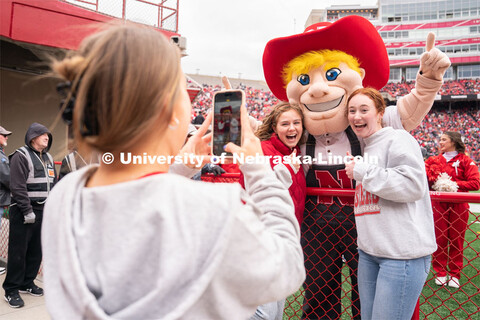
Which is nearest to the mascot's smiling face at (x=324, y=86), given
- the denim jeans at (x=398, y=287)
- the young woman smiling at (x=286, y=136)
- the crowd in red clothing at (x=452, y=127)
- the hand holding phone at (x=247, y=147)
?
the young woman smiling at (x=286, y=136)

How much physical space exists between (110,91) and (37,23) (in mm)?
7696

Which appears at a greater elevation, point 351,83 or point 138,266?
point 351,83

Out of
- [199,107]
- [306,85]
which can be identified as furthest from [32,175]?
[199,107]

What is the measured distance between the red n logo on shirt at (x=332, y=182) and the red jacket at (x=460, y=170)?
2773 mm

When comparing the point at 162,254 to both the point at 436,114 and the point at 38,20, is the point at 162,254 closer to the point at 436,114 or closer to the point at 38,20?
the point at 38,20

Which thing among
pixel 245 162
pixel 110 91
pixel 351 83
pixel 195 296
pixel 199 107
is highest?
pixel 199 107

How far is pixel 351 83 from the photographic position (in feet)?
8.30

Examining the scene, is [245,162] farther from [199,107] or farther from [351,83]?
[199,107]

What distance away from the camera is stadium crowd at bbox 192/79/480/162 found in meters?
31.0

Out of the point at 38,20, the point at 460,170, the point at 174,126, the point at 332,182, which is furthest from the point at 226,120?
the point at 38,20

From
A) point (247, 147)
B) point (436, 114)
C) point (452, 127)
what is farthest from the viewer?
point (436, 114)

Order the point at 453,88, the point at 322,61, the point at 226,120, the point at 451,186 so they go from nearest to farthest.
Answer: the point at 226,120
the point at 322,61
the point at 451,186
the point at 453,88

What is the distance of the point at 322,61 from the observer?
258cm

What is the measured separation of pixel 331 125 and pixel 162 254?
6.55 ft
